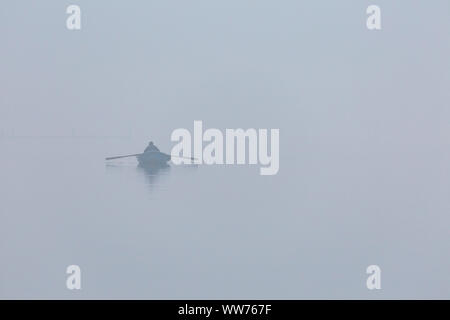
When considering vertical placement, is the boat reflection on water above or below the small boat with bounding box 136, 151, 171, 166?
below

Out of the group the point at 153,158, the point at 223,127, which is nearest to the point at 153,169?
the point at 153,158

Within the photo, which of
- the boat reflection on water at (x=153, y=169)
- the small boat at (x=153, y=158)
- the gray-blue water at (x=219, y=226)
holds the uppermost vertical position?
the small boat at (x=153, y=158)

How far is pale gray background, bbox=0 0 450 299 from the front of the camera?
2359 mm

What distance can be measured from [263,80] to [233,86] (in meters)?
0.13

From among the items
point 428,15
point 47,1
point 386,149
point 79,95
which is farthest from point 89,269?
point 428,15

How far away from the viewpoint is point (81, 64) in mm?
2352

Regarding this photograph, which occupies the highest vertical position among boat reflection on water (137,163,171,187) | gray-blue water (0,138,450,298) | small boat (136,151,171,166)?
small boat (136,151,171,166)

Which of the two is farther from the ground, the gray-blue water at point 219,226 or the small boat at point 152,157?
the small boat at point 152,157

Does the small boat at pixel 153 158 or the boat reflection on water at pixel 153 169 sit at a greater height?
the small boat at pixel 153 158

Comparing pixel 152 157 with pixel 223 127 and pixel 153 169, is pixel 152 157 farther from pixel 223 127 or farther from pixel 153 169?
pixel 223 127

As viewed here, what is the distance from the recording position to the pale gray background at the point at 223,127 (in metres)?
2.36

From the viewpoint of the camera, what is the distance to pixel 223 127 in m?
2.38
